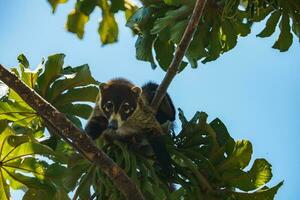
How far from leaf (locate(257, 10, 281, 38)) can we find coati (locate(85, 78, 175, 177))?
1.03 m

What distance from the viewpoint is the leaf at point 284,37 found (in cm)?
563

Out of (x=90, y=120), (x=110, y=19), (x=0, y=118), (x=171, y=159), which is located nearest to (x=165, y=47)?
(x=110, y=19)

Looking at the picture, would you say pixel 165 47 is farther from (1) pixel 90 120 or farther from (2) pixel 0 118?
(2) pixel 0 118

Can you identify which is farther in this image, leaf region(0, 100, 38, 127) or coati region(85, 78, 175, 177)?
coati region(85, 78, 175, 177)

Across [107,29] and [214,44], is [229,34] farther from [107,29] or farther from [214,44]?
[107,29]

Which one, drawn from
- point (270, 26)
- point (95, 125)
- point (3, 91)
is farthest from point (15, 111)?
point (270, 26)

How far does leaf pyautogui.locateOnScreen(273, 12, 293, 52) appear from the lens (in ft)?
18.5

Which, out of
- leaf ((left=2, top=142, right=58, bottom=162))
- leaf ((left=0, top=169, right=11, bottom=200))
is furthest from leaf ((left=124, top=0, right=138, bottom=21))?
leaf ((left=0, top=169, right=11, bottom=200))

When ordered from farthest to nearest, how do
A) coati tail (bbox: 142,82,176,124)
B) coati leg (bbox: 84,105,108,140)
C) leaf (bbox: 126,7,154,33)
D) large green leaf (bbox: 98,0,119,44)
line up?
coati tail (bbox: 142,82,176,124) < large green leaf (bbox: 98,0,119,44) < leaf (bbox: 126,7,154,33) < coati leg (bbox: 84,105,108,140)

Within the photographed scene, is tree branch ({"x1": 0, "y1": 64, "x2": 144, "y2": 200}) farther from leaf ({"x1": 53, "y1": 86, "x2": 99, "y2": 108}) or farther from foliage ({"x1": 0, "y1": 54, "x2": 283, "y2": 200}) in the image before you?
leaf ({"x1": 53, "y1": 86, "x2": 99, "y2": 108})

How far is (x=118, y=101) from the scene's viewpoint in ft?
18.6

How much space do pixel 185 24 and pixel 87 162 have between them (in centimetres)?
138

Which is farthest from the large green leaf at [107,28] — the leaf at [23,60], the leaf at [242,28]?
the leaf at [23,60]

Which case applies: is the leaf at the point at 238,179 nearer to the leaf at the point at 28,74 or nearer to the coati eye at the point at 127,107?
the coati eye at the point at 127,107
